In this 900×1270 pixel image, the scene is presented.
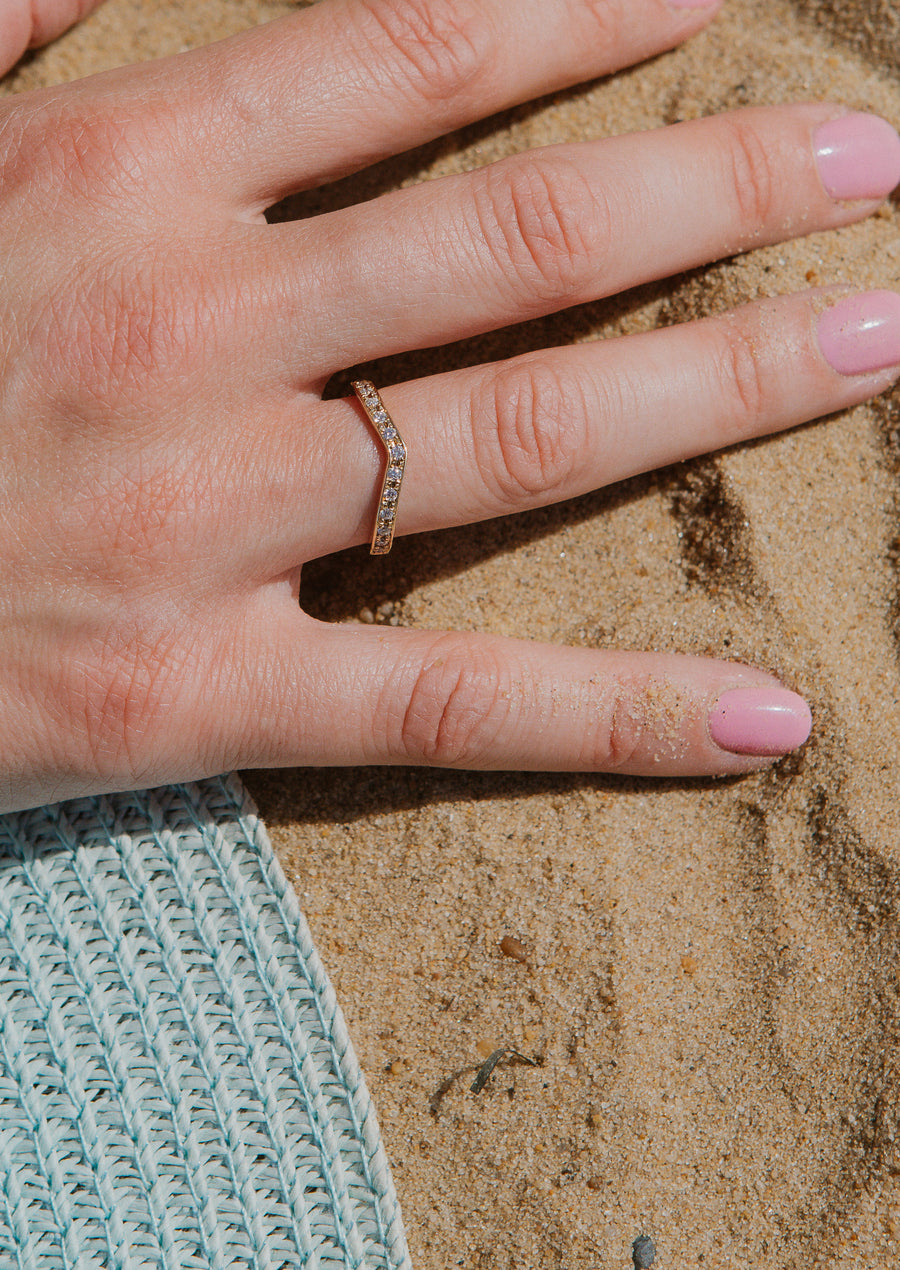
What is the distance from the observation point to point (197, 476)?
59.3 inches

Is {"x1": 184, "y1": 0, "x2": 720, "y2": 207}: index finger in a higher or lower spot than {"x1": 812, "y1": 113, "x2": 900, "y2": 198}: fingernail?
higher

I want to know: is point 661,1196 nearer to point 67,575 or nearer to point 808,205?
point 67,575

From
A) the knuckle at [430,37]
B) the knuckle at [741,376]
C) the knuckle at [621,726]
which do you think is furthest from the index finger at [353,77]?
the knuckle at [621,726]

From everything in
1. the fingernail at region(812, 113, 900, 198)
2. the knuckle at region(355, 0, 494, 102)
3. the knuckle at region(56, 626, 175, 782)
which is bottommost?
the knuckle at region(56, 626, 175, 782)

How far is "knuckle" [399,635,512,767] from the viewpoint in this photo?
5.12 ft

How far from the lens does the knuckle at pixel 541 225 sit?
5.07ft

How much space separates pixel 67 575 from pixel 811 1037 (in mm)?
1389

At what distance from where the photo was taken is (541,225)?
5.07 ft

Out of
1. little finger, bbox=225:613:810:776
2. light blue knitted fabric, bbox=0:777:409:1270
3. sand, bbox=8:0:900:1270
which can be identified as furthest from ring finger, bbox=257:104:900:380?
light blue knitted fabric, bbox=0:777:409:1270

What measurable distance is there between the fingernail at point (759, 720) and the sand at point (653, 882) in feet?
0.16

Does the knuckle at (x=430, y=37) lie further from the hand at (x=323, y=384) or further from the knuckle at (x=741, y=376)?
the knuckle at (x=741, y=376)

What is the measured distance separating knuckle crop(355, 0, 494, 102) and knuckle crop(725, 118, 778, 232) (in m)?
0.44

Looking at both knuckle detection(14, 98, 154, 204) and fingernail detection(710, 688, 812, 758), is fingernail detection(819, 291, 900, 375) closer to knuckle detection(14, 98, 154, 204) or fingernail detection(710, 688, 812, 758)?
fingernail detection(710, 688, 812, 758)

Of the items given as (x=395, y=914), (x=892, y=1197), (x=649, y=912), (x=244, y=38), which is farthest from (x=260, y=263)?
(x=892, y=1197)
